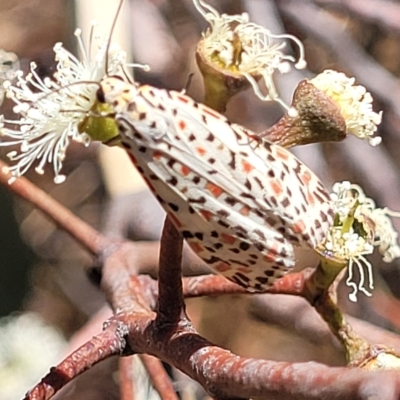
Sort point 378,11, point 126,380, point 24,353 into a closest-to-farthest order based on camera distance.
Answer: point 126,380 < point 24,353 < point 378,11

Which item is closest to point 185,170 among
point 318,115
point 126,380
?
point 318,115

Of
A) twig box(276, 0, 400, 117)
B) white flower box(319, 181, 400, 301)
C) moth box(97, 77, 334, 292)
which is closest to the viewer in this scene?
moth box(97, 77, 334, 292)

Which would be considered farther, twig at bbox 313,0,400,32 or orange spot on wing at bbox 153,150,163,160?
twig at bbox 313,0,400,32

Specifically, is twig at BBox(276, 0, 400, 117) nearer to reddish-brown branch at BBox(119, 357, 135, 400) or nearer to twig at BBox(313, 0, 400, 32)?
twig at BBox(313, 0, 400, 32)

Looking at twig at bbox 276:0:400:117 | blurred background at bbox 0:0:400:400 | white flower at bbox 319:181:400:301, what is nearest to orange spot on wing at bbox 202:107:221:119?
white flower at bbox 319:181:400:301

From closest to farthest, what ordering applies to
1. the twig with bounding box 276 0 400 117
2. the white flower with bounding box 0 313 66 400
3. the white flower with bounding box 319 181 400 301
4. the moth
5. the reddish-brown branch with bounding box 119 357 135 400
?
the moth, the white flower with bounding box 319 181 400 301, the reddish-brown branch with bounding box 119 357 135 400, the white flower with bounding box 0 313 66 400, the twig with bounding box 276 0 400 117

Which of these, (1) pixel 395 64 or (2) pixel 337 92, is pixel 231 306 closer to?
(1) pixel 395 64

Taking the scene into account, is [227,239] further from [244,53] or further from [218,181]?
[244,53]

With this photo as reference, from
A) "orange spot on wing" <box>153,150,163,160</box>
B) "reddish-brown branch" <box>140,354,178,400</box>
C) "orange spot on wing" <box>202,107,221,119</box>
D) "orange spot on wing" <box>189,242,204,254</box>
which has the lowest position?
"reddish-brown branch" <box>140,354,178,400</box>

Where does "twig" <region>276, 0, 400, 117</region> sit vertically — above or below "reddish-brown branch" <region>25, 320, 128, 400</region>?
below
